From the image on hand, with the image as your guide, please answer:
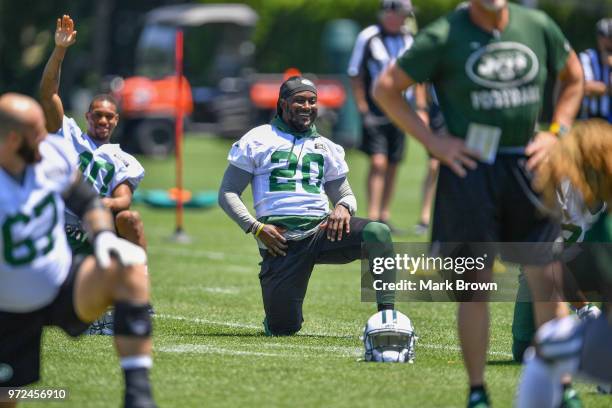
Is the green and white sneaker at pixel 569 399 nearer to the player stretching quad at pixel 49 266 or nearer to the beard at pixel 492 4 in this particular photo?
the beard at pixel 492 4

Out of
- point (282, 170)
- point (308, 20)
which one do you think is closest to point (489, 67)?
point (282, 170)

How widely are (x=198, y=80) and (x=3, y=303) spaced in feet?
92.4

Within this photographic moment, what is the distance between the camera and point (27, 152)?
213 inches

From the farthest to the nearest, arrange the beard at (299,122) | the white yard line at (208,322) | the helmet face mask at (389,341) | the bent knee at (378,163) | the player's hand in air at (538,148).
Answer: the bent knee at (378,163), the white yard line at (208,322), the beard at (299,122), the helmet face mask at (389,341), the player's hand in air at (538,148)

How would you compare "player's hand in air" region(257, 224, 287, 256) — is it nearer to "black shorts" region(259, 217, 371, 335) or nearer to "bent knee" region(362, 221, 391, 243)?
"black shorts" region(259, 217, 371, 335)

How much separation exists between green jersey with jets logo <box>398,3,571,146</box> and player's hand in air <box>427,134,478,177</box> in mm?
90

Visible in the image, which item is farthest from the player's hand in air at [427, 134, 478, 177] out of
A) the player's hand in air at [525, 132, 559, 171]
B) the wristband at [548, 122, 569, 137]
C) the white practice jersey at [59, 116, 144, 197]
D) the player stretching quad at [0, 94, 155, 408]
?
the white practice jersey at [59, 116, 144, 197]

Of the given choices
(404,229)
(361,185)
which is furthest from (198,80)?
(404,229)

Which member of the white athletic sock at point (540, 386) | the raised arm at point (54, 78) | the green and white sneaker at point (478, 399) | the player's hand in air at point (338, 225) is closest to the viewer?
the white athletic sock at point (540, 386)

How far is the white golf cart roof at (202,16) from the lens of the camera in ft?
104

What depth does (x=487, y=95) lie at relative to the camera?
571 centimetres

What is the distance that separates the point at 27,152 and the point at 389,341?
2.56 metres

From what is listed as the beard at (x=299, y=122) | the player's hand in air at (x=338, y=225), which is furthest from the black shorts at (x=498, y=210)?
the beard at (x=299, y=122)

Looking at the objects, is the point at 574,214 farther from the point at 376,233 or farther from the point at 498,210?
the point at 376,233
